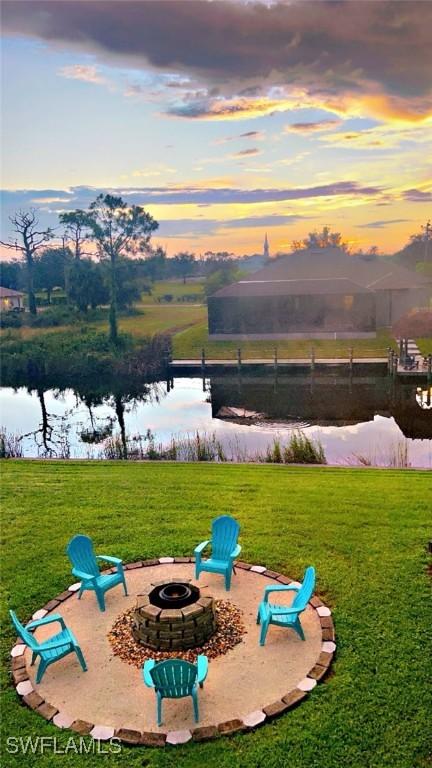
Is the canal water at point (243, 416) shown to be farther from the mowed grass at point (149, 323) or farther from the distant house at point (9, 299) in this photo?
the distant house at point (9, 299)

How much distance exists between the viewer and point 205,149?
39.7 m

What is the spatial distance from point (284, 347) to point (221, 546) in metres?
30.2

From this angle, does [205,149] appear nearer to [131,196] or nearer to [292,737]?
[131,196]

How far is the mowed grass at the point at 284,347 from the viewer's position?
113ft

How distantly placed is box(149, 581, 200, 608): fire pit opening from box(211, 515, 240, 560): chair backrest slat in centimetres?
108

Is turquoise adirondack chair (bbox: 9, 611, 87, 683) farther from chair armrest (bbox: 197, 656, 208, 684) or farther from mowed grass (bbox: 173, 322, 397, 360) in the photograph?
mowed grass (bbox: 173, 322, 397, 360)

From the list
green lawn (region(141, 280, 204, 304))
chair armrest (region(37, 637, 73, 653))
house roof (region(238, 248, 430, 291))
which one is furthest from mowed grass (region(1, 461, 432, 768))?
green lawn (region(141, 280, 204, 304))

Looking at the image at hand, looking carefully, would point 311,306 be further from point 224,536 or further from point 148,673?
point 148,673

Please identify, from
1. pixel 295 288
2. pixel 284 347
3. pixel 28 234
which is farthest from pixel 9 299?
pixel 284 347

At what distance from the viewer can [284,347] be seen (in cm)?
3716

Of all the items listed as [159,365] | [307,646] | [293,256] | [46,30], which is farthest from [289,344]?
[307,646]

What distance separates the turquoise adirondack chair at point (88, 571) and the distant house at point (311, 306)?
33194mm

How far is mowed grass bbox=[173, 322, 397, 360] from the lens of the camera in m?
34.4

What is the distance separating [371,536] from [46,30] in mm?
18183
